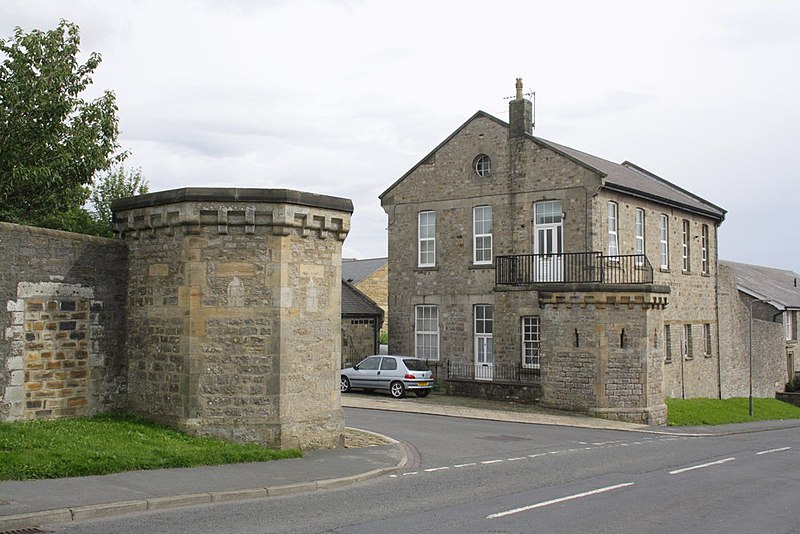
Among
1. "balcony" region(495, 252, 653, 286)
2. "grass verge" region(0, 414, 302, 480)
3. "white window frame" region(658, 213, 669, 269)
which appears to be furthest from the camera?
"white window frame" region(658, 213, 669, 269)

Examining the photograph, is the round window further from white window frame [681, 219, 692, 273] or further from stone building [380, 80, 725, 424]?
white window frame [681, 219, 692, 273]

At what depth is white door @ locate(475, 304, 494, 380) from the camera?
30922 millimetres

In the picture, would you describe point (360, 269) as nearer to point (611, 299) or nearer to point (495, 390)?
point (495, 390)

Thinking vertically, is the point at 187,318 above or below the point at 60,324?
above

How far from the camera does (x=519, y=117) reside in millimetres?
30859

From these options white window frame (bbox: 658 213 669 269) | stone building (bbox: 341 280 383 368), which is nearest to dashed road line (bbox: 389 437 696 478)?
white window frame (bbox: 658 213 669 269)

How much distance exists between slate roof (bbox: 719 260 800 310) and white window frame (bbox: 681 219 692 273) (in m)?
5.50

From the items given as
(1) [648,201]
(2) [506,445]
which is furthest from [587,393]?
(1) [648,201]

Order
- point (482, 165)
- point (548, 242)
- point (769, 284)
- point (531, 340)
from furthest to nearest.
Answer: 1. point (769, 284)
2. point (482, 165)
3. point (531, 340)
4. point (548, 242)

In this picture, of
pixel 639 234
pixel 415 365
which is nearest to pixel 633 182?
pixel 639 234

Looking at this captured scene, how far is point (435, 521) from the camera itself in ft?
32.7

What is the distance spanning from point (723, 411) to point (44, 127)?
85.4 ft

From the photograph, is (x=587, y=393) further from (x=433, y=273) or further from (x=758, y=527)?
(x=758, y=527)

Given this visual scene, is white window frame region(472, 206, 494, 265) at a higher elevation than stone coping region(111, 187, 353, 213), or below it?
higher
